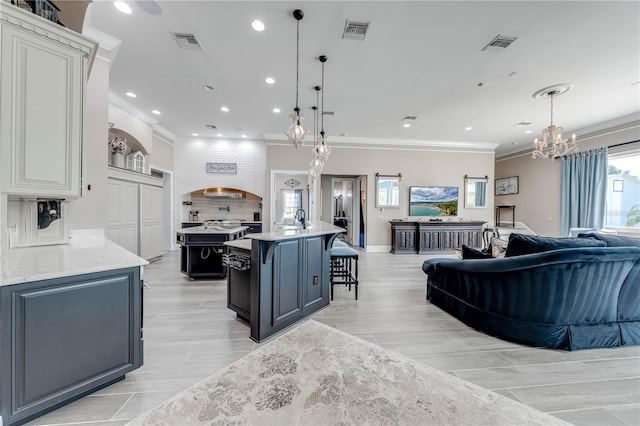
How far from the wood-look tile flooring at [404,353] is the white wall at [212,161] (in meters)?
4.48

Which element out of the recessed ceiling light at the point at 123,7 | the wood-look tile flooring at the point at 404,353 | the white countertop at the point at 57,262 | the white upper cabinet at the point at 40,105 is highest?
the recessed ceiling light at the point at 123,7

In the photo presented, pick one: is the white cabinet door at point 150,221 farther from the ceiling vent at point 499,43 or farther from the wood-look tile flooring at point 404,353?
the ceiling vent at point 499,43

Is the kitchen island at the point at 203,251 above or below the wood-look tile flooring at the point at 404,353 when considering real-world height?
above

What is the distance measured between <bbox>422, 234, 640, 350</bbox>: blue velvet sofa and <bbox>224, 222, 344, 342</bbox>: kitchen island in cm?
178

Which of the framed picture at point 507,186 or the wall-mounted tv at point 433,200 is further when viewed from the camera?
the framed picture at point 507,186

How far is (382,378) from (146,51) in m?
4.58

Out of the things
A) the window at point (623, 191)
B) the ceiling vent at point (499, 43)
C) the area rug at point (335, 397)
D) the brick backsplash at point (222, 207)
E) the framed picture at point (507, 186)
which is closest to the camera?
the area rug at point (335, 397)

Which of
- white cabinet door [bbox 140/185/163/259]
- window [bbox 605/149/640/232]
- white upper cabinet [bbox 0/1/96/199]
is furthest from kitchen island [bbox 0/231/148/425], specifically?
window [bbox 605/149/640/232]

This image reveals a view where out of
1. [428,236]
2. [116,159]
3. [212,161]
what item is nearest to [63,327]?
[116,159]

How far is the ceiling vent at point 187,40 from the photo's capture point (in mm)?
3008

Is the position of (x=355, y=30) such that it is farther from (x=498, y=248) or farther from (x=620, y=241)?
(x=620, y=241)

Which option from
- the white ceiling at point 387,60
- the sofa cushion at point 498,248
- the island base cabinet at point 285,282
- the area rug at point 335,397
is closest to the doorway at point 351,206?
the white ceiling at point 387,60

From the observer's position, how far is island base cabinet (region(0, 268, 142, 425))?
54.1 inches

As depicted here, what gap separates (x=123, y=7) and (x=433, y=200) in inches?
304
